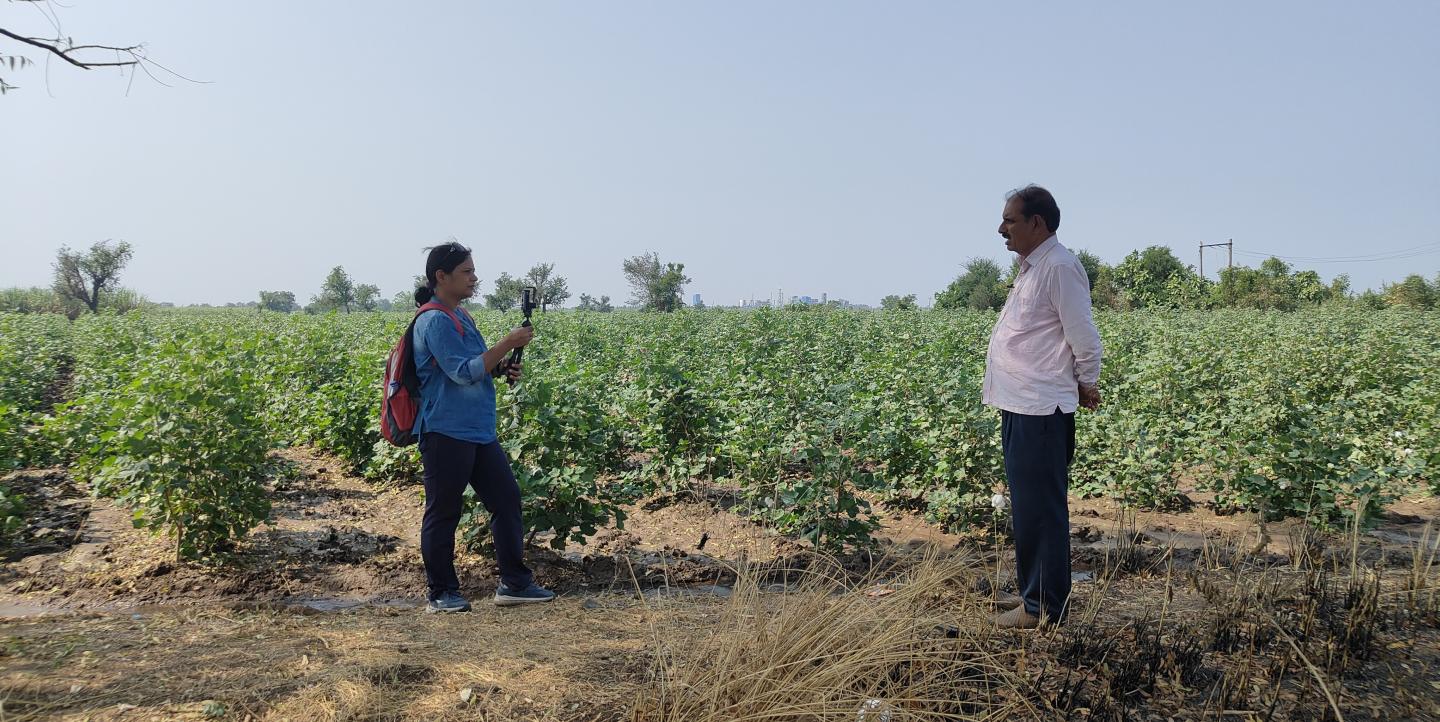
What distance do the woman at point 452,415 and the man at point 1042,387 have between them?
2.05 meters

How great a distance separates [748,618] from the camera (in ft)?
9.01

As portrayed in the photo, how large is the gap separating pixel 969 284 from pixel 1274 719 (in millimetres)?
64775

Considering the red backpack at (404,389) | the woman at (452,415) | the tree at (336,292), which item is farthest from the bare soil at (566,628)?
the tree at (336,292)

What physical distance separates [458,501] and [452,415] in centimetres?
42

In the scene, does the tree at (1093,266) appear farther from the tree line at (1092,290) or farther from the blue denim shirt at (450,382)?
the blue denim shirt at (450,382)

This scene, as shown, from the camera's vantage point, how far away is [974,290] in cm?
6194

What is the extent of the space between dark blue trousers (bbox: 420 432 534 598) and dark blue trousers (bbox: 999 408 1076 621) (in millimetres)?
2308

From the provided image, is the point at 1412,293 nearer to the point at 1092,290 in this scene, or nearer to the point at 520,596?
the point at 1092,290

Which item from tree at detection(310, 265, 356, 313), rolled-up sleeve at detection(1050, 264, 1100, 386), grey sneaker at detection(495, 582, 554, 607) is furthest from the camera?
tree at detection(310, 265, 356, 313)

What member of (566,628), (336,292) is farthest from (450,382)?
(336,292)

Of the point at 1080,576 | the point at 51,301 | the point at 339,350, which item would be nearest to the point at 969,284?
the point at 339,350

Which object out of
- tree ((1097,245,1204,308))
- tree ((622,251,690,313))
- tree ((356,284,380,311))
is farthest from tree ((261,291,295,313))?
tree ((1097,245,1204,308))

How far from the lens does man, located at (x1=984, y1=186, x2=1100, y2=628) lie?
10.4 feet

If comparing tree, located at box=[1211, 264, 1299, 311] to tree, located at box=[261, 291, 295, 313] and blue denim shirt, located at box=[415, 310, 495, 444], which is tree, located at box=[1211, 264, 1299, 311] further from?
tree, located at box=[261, 291, 295, 313]
